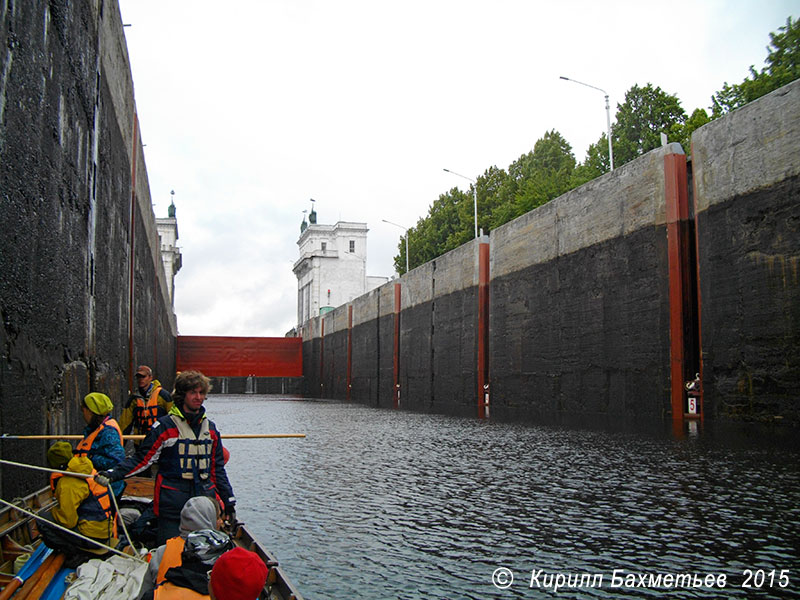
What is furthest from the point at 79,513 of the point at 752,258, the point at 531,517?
the point at 752,258

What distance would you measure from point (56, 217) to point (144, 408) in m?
2.08

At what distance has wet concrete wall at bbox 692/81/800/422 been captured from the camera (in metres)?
12.8

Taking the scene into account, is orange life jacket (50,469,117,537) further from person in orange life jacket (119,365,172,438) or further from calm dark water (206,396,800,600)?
person in orange life jacket (119,365,172,438)

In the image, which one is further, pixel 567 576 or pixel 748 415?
pixel 748 415

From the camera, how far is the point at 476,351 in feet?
88.1

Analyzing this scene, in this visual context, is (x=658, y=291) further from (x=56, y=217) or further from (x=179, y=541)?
(x=179, y=541)

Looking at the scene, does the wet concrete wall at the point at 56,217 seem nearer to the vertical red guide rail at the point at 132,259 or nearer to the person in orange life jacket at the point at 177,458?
the person in orange life jacket at the point at 177,458

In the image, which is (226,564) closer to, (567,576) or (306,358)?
(567,576)

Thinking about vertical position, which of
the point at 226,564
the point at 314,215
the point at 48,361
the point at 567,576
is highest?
the point at 314,215

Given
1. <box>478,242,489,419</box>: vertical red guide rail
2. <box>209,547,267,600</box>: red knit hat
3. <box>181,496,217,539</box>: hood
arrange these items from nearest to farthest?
<box>209,547,267,600</box>: red knit hat → <box>181,496,217,539</box>: hood → <box>478,242,489,419</box>: vertical red guide rail

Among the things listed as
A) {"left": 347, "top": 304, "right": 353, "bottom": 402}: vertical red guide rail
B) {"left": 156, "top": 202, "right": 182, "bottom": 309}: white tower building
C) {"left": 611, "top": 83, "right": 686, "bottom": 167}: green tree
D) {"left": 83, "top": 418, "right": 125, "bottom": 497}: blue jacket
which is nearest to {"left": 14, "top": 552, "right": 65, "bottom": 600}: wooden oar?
{"left": 83, "top": 418, "right": 125, "bottom": 497}: blue jacket

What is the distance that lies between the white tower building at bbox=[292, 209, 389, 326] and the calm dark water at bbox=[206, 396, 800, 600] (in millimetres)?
73049

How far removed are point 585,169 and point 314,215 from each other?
2468 inches

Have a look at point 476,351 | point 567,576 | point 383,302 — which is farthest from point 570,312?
point 383,302
